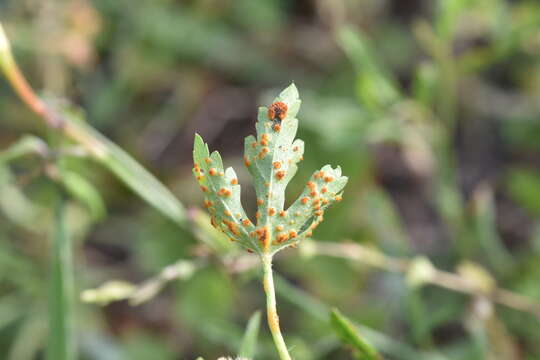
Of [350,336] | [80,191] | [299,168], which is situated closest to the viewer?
[350,336]

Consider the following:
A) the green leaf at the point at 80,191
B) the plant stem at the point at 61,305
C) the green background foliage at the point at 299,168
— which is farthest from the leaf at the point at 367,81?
the plant stem at the point at 61,305

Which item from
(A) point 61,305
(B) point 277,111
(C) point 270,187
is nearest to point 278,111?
(B) point 277,111

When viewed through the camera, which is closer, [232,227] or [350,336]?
[232,227]

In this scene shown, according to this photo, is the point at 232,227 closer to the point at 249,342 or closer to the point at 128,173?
the point at 249,342

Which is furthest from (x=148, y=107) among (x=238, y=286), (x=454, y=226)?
(x=454, y=226)

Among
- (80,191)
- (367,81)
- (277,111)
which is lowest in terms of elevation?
(277,111)

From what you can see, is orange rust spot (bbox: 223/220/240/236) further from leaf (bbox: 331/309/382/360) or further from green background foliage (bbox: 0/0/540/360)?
green background foliage (bbox: 0/0/540/360)
